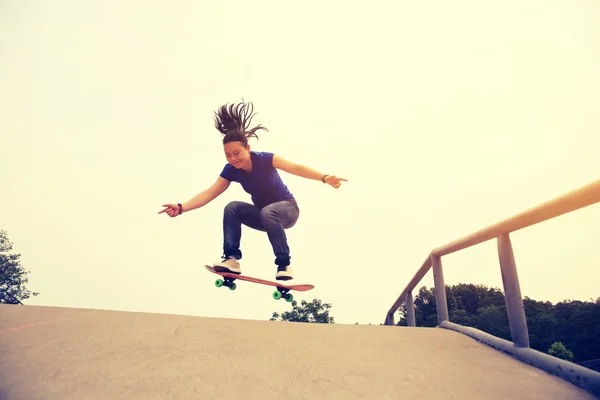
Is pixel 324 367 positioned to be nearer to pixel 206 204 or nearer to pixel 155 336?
pixel 155 336

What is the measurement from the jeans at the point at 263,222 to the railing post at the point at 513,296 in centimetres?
235

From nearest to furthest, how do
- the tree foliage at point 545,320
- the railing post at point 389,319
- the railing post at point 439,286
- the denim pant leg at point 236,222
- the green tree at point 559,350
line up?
the railing post at point 439,286 < the denim pant leg at point 236,222 < the railing post at point 389,319 < the tree foliage at point 545,320 < the green tree at point 559,350

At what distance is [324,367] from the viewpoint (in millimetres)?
2514

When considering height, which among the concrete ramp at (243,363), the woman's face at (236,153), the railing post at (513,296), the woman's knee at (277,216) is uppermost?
the woman's face at (236,153)

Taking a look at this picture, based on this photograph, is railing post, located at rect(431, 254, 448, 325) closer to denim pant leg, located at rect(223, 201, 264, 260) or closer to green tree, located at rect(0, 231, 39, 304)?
denim pant leg, located at rect(223, 201, 264, 260)

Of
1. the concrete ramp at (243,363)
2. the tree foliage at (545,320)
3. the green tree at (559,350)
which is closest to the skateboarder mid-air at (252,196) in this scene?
the concrete ramp at (243,363)

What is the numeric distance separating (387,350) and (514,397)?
95 centimetres

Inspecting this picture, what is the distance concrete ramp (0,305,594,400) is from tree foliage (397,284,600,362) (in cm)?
1216

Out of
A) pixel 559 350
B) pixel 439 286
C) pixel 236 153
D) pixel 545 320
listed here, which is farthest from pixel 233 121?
pixel 559 350

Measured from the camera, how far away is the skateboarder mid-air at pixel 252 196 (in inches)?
182

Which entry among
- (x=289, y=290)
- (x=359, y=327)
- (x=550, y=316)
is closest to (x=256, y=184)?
(x=289, y=290)

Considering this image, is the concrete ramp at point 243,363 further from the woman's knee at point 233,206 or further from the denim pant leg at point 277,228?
the woman's knee at point 233,206

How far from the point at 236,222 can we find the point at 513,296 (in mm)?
3003

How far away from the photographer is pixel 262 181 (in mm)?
4844
